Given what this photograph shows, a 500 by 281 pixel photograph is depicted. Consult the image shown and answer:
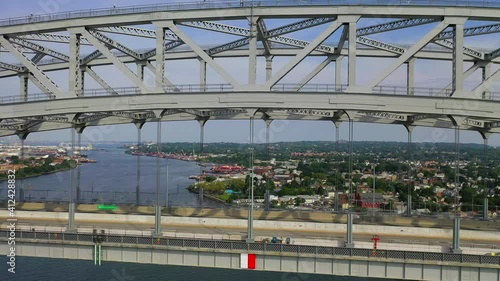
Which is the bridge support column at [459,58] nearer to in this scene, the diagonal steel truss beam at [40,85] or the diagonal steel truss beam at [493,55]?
the diagonal steel truss beam at [493,55]

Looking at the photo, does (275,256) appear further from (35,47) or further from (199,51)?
(35,47)

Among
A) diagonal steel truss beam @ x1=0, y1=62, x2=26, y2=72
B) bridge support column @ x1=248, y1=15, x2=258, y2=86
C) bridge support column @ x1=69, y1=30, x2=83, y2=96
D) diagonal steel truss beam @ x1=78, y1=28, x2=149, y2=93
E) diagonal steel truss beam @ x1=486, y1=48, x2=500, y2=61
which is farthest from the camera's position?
diagonal steel truss beam @ x1=0, y1=62, x2=26, y2=72

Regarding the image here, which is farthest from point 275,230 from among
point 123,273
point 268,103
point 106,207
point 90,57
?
point 90,57

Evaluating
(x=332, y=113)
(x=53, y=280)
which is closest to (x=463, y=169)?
(x=332, y=113)

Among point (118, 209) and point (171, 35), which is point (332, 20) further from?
point (118, 209)

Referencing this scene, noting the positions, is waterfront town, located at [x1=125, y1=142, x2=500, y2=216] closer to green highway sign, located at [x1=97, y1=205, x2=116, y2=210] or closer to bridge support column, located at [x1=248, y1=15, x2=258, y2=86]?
green highway sign, located at [x1=97, y1=205, x2=116, y2=210]

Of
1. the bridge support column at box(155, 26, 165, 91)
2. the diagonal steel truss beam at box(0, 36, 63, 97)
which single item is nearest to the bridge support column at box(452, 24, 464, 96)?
the bridge support column at box(155, 26, 165, 91)
